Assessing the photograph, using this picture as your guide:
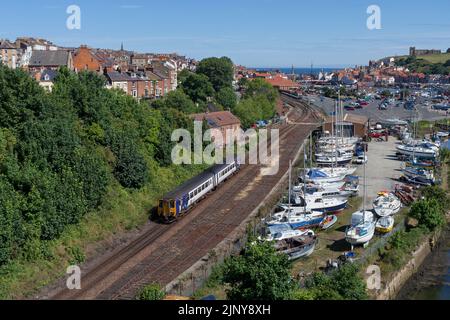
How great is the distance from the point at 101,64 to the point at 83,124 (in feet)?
98.9

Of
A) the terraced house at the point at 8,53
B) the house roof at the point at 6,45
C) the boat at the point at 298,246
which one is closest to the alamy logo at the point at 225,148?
the boat at the point at 298,246

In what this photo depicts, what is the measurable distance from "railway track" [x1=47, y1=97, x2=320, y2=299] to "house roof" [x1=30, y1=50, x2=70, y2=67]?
28348mm

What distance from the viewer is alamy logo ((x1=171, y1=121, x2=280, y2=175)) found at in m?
34.3

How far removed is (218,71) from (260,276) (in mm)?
53017

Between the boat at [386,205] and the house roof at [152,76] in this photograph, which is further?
the house roof at [152,76]

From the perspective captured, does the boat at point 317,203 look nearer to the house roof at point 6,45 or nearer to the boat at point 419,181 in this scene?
the boat at point 419,181

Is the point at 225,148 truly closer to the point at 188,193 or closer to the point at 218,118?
the point at 218,118

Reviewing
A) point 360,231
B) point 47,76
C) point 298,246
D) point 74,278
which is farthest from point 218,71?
point 74,278

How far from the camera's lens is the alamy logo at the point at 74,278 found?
18516mm

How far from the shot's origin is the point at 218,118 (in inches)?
1779

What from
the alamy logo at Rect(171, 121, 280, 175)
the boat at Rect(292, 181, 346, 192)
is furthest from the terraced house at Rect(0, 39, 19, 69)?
the boat at Rect(292, 181, 346, 192)

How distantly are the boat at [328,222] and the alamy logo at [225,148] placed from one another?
924cm

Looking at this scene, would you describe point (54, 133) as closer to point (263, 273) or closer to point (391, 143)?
point (263, 273)
